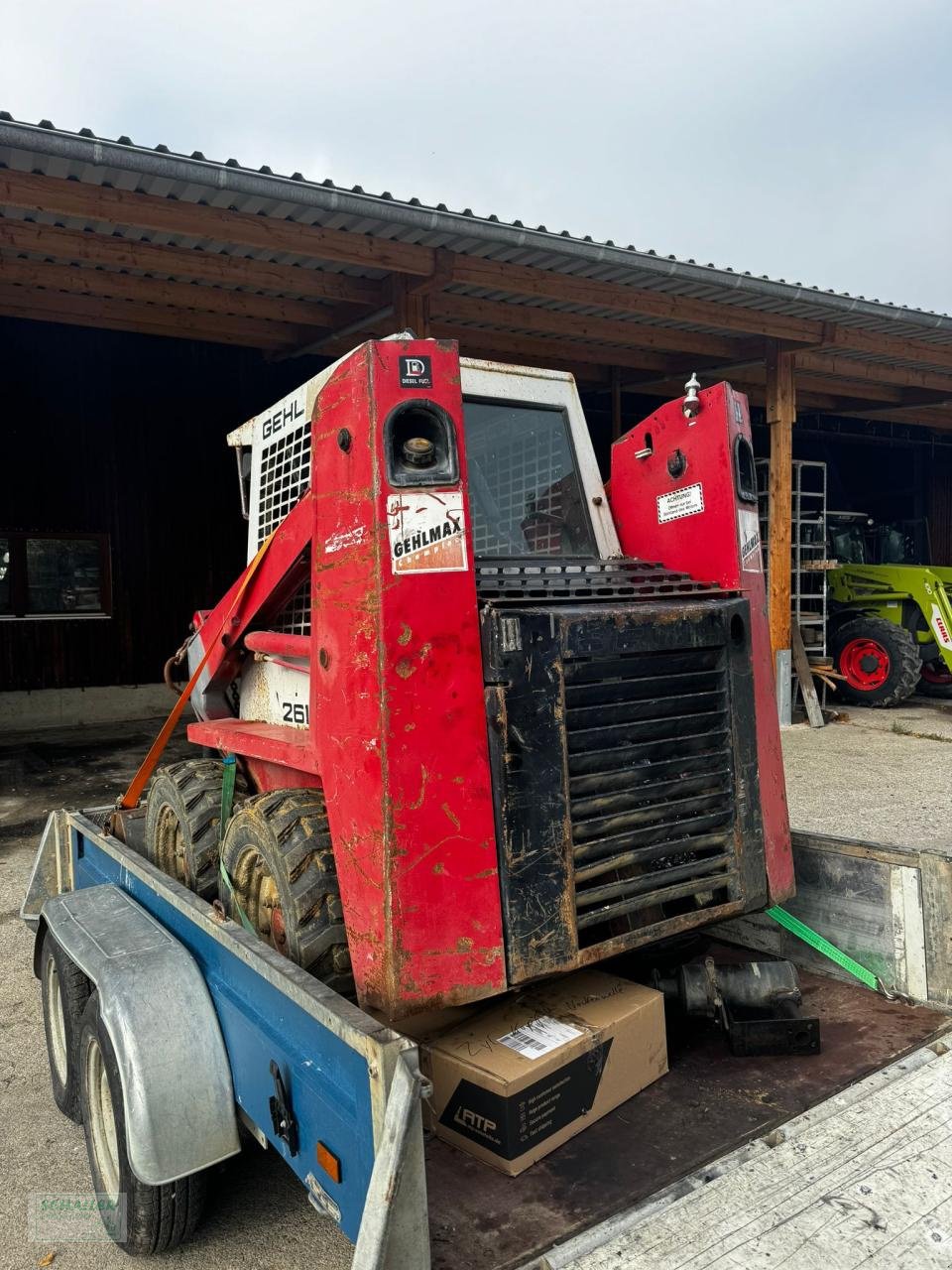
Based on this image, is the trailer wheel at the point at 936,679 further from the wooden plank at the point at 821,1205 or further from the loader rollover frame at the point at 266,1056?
the loader rollover frame at the point at 266,1056

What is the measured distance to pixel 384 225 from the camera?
683cm

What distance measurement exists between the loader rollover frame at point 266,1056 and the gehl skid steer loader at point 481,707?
230 millimetres

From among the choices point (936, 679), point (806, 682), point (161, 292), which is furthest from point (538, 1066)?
point (936, 679)

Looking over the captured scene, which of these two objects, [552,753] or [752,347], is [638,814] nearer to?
[552,753]

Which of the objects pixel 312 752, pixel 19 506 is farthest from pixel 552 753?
pixel 19 506

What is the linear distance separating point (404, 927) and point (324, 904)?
0.40 meters

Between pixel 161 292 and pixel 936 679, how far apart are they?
38.4 feet

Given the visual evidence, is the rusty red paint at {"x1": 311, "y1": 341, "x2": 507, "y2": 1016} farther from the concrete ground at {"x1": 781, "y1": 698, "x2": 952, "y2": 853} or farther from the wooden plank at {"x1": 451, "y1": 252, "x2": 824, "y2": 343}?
the wooden plank at {"x1": 451, "y1": 252, "x2": 824, "y2": 343}

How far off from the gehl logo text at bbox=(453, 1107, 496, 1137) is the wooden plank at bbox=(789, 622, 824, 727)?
9.76 meters

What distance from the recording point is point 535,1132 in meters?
2.08

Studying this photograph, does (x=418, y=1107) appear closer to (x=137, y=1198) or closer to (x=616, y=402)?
(x=137, y=1198)

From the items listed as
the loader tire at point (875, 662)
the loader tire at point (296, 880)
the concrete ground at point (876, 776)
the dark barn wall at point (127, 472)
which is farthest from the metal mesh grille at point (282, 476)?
the loader tire at point (875, 662)

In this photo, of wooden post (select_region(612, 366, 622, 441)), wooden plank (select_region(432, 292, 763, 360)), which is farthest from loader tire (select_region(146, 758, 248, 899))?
wooden post (select_region(612, 366, 622, 441))

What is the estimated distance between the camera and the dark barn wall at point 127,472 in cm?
1116
